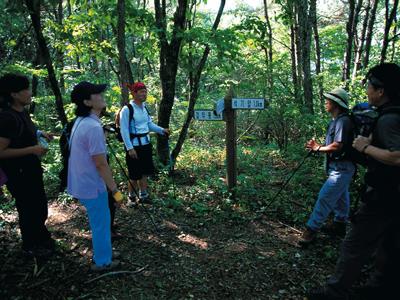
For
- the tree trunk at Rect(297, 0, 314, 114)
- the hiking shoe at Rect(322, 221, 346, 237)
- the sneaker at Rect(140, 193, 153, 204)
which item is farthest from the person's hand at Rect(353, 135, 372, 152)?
the tree trunk at Rect(297, 0, 314, 114)

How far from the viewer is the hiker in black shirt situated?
3.44m

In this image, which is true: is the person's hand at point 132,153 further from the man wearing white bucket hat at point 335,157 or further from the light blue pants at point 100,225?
the man wearing white bucket hat at point 335,157

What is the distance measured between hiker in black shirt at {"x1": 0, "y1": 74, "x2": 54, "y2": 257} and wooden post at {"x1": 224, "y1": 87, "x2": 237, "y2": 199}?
290cm

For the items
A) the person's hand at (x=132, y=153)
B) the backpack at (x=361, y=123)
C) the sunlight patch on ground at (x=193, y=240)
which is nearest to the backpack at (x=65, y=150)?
the person's hand at (x=132, y=153)

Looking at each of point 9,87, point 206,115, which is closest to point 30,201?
point 9,87

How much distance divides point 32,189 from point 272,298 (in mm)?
3071

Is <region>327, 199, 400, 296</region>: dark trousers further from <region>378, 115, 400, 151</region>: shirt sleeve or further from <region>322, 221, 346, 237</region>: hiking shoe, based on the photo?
<region>322, 221, 346, 237</region>: hiking shoe

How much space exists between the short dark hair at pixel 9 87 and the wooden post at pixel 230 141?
313cm

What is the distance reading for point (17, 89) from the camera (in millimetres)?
3576

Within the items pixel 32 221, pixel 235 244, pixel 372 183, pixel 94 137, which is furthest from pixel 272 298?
pixel 32 221

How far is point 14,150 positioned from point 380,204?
12.2ft

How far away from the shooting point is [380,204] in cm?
287

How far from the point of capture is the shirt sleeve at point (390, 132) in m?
2.67

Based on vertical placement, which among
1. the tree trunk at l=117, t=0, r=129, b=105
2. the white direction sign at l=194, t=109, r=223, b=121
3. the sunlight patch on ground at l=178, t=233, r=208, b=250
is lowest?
the sunlight patch on ground at l=178, t=233, r=208, b=250
